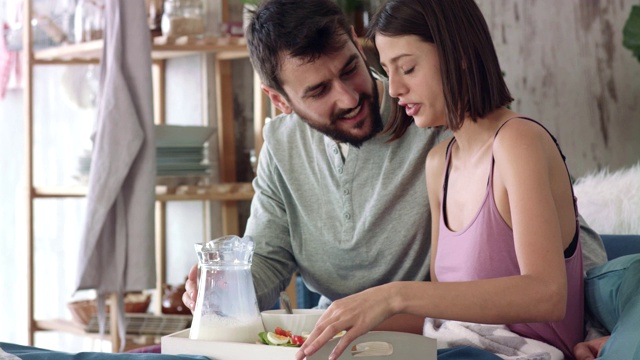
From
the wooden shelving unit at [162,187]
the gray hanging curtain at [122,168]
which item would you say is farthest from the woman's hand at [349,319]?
the wooden shelving unit at [162,187]

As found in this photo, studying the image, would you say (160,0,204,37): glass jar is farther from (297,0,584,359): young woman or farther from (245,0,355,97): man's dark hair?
(297,0,584,359): young woman

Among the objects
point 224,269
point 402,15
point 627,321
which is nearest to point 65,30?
point 402,15

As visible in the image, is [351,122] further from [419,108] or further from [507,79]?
[507,79]

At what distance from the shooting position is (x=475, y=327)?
55.4 inches

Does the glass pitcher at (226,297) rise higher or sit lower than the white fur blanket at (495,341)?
higher

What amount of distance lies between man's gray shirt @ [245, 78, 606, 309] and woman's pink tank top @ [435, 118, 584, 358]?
0.31 metres

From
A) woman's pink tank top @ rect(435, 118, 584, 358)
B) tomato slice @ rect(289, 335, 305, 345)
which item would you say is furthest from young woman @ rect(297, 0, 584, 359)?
tomato slice @ rect(289, 335, 305, 345)

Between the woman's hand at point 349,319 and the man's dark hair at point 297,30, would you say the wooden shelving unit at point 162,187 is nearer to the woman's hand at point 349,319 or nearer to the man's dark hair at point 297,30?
the man's dark hair at point 297,30

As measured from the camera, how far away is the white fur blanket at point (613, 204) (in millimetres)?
1946

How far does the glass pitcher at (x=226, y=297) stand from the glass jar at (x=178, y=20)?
1.75m

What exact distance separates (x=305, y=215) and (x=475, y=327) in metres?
0.57

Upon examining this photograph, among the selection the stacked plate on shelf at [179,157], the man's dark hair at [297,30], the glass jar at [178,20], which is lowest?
the stacked plate on shelf at [179,157]

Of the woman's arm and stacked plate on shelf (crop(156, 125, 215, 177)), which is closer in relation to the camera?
the woman's arm

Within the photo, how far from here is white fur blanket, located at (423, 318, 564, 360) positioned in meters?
1.38
